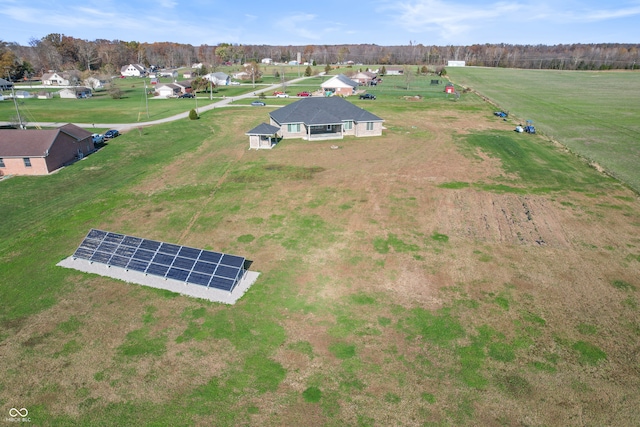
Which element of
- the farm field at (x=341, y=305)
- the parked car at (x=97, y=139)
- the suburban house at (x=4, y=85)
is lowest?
the farm field at (x=341, y=305)

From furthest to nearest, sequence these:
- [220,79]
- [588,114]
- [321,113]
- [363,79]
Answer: [220,79], [363,79], [588,114], [321,113]

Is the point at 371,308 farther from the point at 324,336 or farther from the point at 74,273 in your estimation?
the point at 74,273

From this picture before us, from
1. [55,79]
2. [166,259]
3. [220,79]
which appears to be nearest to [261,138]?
[166,259]

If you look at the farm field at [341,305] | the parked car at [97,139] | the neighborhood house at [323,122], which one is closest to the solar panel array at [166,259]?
the farm field at [341,305]

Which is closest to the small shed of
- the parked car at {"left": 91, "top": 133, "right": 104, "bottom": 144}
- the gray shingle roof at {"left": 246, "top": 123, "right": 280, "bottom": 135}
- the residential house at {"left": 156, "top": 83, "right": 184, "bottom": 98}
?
the gray shingle roof at {"left": 246, "top": 123, "right": 280, "bottom": 135}

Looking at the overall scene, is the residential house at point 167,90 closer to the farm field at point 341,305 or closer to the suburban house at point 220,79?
the suburban house at point 220,79

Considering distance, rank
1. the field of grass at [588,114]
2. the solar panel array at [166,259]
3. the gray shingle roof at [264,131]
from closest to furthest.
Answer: the solar panel array at [166,259] → the field of grass at [588,114] → the gray shingle roof at [264,131]

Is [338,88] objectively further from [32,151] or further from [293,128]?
[32,151]

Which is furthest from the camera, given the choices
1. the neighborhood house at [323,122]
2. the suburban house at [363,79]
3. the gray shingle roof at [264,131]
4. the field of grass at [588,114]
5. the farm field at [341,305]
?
the suburban house at [363,79]
